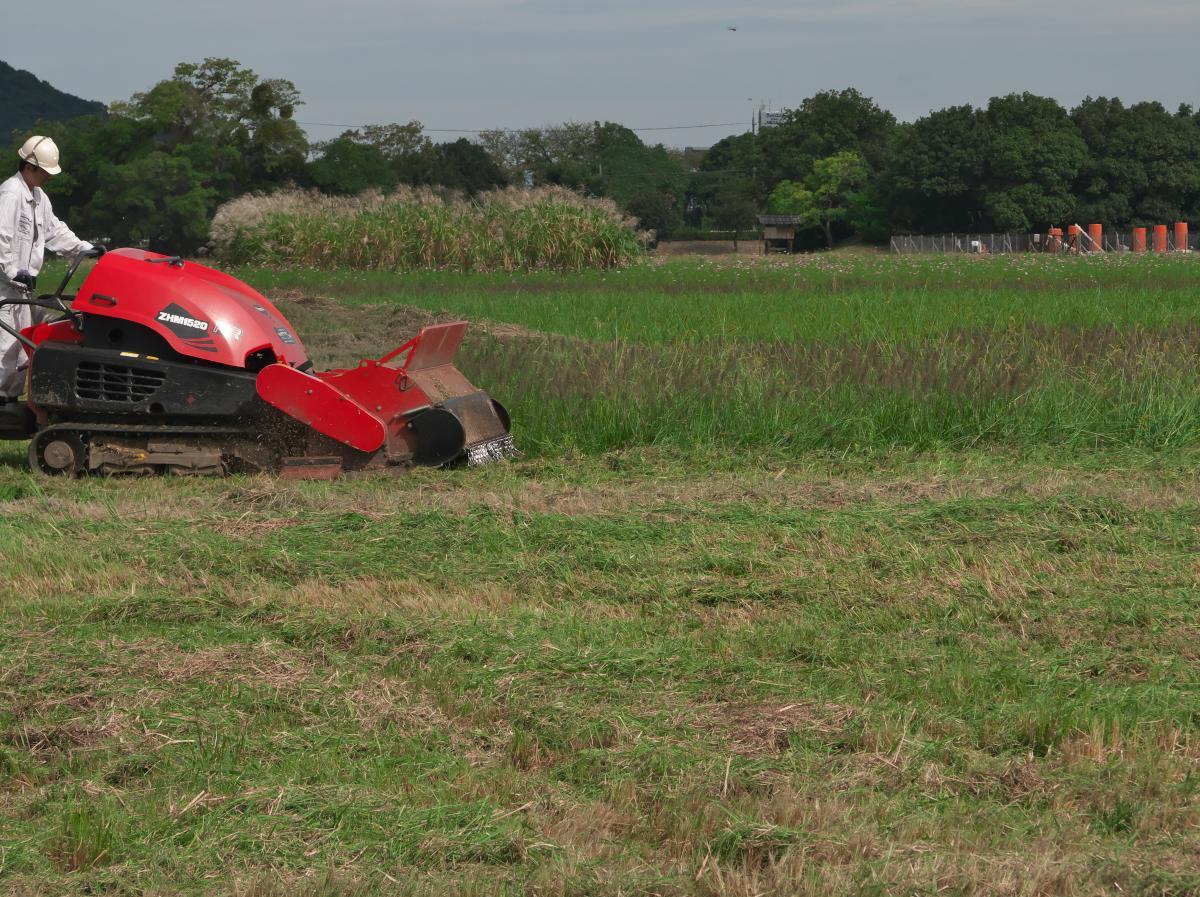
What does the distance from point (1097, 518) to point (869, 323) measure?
747 centimetres

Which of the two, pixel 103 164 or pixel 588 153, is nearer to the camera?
pixel 103 164

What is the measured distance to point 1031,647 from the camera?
492cm

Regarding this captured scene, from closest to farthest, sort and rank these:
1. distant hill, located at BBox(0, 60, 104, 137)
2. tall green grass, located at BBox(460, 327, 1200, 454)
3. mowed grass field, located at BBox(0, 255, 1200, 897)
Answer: mowed grass field, located at BBox(0, 255, 1200, 897)
tall green grass, located at BBox(460, 327, 1200, 454)
distant hill, located at BBox(0, 60, 104, 137)

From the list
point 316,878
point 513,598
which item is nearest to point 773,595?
point 513,598

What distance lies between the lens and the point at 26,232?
338 inches

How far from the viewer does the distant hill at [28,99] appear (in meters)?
87.4

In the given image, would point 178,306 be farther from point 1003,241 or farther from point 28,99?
point 28,99

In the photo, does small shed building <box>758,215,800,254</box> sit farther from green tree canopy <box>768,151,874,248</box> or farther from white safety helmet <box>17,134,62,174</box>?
white safety helmet <box>17,134,62,174</box>

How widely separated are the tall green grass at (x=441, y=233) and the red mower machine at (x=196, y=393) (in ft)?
63.4

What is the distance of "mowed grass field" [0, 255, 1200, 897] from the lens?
11.2ft

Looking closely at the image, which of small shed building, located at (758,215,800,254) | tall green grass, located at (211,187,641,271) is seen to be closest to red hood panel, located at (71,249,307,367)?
tall green grass, located at (211,187,641,271)

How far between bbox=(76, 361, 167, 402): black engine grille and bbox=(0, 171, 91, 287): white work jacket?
2.92 feet

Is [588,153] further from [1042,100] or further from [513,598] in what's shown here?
[513,598]

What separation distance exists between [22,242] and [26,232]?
0.07 metres
